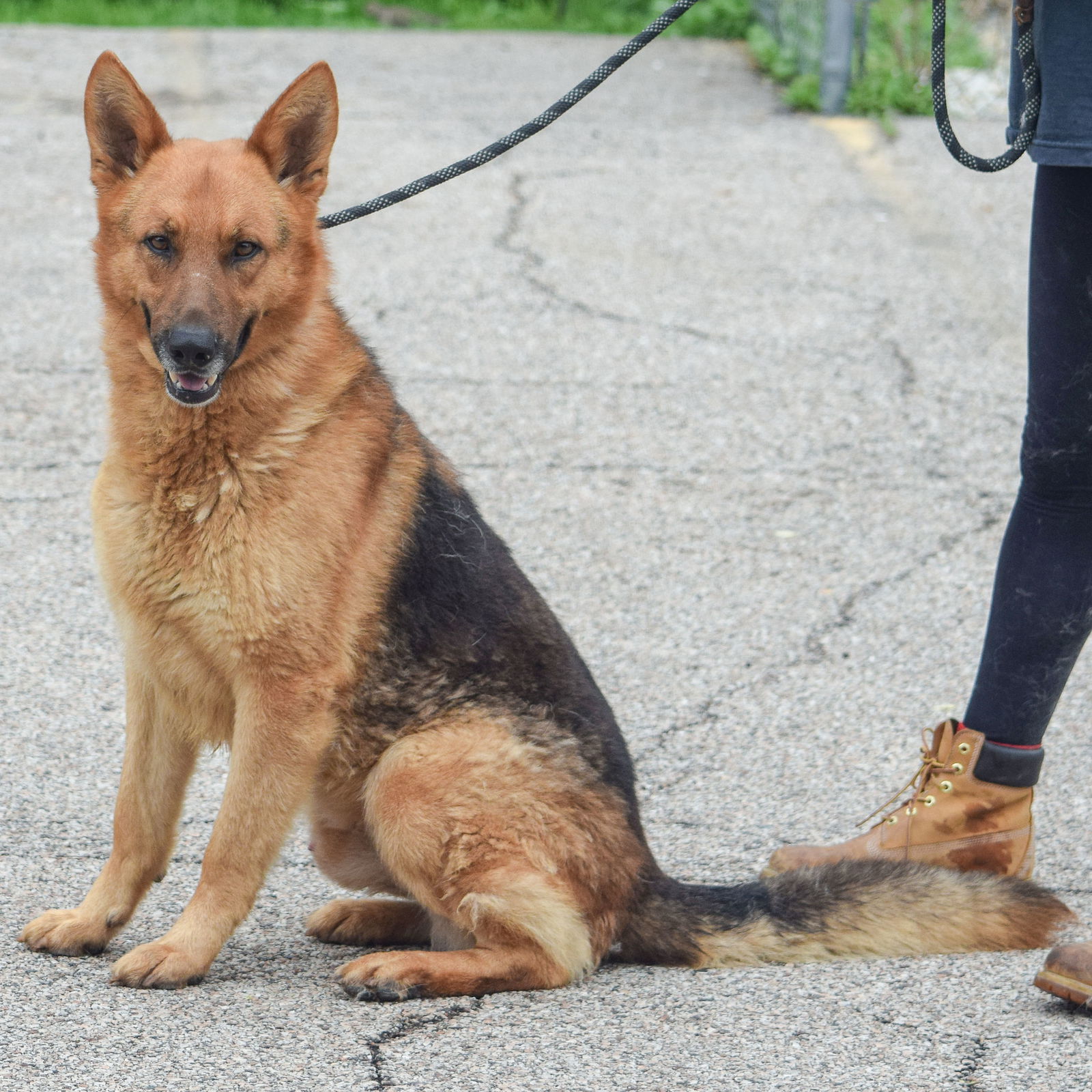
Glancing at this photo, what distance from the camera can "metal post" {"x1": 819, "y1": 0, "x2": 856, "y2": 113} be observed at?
9.40 metres

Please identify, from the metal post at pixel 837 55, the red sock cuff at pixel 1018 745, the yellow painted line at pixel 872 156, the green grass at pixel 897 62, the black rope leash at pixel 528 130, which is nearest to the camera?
the red sock cuff at pixel 1018 745

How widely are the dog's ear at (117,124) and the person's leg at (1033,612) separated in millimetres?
1902

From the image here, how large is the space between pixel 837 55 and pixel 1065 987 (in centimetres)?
826

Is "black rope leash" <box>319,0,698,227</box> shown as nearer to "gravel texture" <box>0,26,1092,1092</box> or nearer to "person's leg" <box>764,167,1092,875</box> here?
"person's leg" <box>764,167,1092,875</box>

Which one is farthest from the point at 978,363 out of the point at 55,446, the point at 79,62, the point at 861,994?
the point at 79,62

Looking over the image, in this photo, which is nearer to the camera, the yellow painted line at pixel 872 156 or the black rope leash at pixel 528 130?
the black rope leash at pixel 528 130

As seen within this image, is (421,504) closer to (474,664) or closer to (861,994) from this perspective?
(474,664)

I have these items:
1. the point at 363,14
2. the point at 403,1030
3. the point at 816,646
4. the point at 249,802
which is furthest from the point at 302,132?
the point at 363,14

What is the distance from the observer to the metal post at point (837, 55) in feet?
30.8

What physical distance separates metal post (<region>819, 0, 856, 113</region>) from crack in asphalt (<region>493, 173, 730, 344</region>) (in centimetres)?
237

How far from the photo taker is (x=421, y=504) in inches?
129

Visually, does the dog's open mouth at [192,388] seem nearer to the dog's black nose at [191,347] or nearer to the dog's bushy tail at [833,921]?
the dog's black nose at [191,347]

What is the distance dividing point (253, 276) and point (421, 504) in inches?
24.4

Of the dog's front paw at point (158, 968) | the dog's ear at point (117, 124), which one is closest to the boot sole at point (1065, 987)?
the dog's front paw at point (158, 968)
